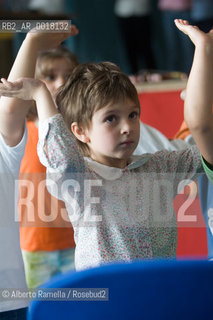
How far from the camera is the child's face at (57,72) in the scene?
1.26 m

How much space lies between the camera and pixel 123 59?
3797 millimetres

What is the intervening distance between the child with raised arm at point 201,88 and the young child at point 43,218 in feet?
0.89

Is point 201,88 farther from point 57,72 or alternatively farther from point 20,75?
point 57,72

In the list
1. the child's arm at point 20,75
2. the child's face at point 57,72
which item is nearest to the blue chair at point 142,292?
the child's arm at point 20,75

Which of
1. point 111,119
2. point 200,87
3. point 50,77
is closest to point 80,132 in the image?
point 111,119

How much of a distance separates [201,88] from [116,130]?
0.16m

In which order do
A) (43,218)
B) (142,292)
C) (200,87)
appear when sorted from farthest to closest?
(43,218) → (200,87) → (142,292)

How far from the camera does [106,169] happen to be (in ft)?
2.43

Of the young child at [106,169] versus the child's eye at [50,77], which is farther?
the child's eye at [50,77]

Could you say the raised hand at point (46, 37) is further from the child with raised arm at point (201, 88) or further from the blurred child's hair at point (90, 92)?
the child with raised arm at point (201, 88)

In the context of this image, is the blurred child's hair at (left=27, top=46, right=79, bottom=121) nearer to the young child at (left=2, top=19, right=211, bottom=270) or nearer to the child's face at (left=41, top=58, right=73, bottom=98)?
the child's face at (left=41, top=58, right=73, bottom=98)

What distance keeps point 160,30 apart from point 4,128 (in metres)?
3.36

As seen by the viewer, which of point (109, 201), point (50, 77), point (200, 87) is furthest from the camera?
point (50, 77)

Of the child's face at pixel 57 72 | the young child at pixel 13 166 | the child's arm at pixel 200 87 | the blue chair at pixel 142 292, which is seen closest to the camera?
the blue chair at pixel 142 292
